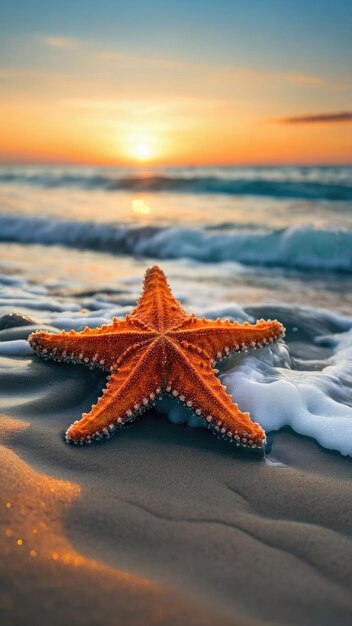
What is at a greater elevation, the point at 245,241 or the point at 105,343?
the point at 245,241

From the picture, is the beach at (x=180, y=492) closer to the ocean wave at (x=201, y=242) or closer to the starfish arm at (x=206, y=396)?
the starfish arm at (x=206, y=396)

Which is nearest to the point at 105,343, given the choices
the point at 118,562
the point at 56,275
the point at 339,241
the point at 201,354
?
the point at 201,354

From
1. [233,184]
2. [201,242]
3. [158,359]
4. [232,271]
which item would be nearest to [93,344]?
[158,359]

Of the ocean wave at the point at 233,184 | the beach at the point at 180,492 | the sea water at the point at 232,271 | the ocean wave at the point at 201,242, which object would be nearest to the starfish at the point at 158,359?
the beach at the point at 180,492

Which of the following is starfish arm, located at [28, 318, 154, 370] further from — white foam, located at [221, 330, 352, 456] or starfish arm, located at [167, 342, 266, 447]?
white foam, located at [221, 330, 352, 456]

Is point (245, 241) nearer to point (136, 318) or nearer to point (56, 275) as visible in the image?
point (56, 275)

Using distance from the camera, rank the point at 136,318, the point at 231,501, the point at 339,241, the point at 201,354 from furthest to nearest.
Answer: the point at 339,241 → the point at 136,318 → the point at 201,354 → the point at 231,501
